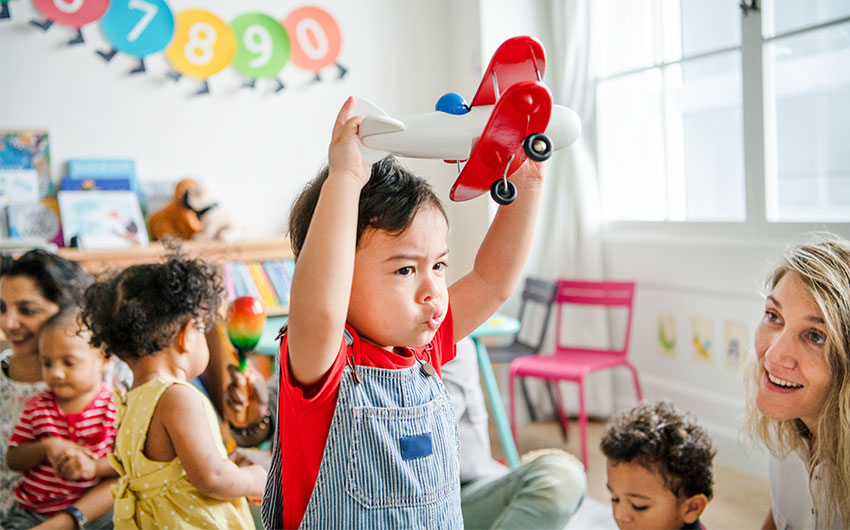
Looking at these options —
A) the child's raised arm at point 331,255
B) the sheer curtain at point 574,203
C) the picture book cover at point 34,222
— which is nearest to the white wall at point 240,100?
the picture book cover at point 34,222

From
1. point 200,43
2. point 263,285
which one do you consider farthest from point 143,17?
point 263,285

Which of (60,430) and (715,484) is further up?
(60,430)

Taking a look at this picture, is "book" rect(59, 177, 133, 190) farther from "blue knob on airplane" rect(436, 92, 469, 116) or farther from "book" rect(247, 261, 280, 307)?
"blue knob on airplane" rect(436, 92, 469, 116)

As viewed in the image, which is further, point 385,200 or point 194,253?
point 194,253

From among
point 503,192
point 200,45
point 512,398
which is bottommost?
point 512,398

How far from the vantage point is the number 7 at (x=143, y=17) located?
2.96 metres

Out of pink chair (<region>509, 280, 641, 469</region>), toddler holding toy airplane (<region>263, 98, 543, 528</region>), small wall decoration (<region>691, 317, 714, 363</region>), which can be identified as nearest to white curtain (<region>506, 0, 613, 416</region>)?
pink chair (<region>509, 280, 641, 469</region>)

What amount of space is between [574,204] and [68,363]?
229cm

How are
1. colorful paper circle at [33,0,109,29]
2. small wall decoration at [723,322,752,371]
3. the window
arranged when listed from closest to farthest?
the window, small wall decoration at [723,322,752,371], colorful paper circle at [33,0,109,29]

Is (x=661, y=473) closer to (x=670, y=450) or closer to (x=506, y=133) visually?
(x=670, y=450)

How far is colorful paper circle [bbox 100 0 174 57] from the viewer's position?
Result: 9.66ft

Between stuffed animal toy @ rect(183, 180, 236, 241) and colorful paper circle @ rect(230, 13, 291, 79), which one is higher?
colorful paper circle @ rect(230, 13, 291, 79)

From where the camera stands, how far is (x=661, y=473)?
56.3 inches

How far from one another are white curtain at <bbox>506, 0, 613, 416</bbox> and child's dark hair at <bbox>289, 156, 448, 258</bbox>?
96.4 inches
